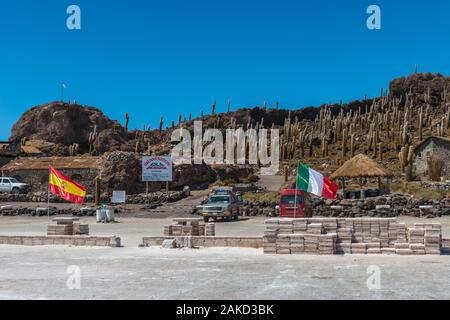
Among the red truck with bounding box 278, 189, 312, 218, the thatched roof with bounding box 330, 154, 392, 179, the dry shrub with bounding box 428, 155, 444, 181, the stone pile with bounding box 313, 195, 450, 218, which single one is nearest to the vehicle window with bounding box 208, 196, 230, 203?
the red truck with bounding box 278, 189, 312, 218

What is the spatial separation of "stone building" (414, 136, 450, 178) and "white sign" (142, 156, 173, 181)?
25.1 m

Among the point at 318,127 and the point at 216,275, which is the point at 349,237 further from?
the point at 318,127

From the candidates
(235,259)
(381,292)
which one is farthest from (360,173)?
(381,292)

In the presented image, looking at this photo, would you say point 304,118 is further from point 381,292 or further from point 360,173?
point 381,292

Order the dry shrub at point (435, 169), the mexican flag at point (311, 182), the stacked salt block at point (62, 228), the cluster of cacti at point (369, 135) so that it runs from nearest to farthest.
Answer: the mexican flag at point (311, 182) < the stacked salt block at point (62, 228) < the dry shrub at point (435, 169) < the cluster of cacti at point (369, 135)

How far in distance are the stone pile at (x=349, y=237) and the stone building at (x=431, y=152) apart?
38515 millimetres

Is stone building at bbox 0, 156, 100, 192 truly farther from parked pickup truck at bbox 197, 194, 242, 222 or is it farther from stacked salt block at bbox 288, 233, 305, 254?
stacked salt block at bbox 288, 233, 305, 254

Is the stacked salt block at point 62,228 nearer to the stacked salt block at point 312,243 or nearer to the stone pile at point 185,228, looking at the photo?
the stone pile at point 185,228

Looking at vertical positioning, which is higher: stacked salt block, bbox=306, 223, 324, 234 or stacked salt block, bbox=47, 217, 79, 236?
stacked salt block, bbox=306, 223, 324, 234

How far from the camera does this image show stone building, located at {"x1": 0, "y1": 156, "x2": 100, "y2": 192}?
167 ft

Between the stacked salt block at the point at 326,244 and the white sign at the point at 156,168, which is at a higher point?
the white sign at the point at 156,168

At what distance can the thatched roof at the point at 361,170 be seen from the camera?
3923 cm

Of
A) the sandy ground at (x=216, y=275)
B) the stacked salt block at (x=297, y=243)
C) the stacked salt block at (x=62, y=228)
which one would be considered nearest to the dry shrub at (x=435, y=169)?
the sandy ground at (x=216, y=275)
